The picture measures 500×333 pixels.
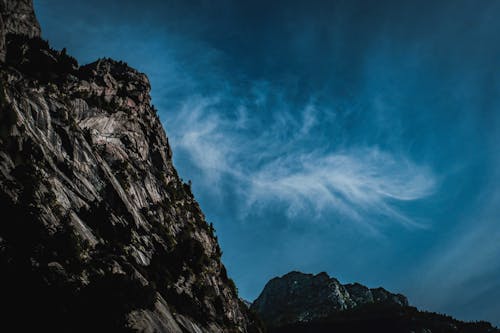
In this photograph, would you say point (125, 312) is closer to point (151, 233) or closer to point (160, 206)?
point (151, 233)

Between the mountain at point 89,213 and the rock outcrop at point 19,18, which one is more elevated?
the rock outcrop at point 19,18

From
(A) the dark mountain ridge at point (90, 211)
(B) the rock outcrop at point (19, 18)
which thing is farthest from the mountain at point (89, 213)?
(B) the rock outcrop at point (19, 18)

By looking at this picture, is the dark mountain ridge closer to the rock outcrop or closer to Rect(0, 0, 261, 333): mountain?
Rect(0, 0, 261, 333): mountain

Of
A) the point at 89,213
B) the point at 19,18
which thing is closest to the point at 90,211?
the point at 89,213

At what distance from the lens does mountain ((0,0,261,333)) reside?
25.3 meters

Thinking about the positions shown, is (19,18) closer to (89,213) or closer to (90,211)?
(90,211)

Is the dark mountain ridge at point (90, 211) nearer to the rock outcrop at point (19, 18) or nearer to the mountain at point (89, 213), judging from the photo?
the mountain at point (89, 213)

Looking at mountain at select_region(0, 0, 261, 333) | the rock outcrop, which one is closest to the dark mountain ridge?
mountain at select_region(0, 0, 261, 333)

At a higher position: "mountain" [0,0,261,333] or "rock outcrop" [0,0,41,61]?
"rock outcrop" [0,0,41,61]

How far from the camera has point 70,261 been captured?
101ft

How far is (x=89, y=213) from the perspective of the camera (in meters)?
43.0

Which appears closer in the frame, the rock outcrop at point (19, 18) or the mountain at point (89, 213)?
the mountain at point (89, 213)

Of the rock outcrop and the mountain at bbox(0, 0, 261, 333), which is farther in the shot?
the rock outcrop

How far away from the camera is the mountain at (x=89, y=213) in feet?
83.1
